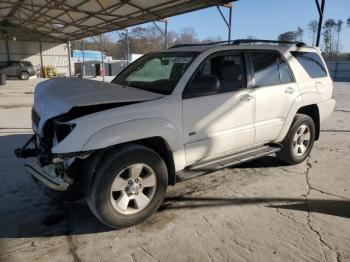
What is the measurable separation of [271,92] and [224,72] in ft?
2.79

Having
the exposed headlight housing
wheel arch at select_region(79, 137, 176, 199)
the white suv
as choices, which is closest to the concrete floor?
the white suv

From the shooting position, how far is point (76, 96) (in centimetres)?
363

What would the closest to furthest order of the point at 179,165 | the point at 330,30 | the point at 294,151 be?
the point at 179,165 < the point at 294,151 < the point at 330,30

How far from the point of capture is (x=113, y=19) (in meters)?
18.2

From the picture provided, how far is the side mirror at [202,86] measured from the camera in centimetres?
391

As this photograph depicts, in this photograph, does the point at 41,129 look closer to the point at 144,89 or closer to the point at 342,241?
the point at 144,89

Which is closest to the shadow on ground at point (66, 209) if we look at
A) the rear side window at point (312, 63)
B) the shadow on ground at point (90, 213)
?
the shadow on ground at point (90, 213)

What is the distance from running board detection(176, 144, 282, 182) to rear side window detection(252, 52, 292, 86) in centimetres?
96

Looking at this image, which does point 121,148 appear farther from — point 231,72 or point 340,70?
point 340,70

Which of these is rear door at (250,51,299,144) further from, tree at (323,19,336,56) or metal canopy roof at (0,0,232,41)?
tree at (323,19,336,56)

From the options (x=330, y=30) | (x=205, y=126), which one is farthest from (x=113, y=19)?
(x=330, y=30)

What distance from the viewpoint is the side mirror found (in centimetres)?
391

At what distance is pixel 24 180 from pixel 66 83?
61.4 inches

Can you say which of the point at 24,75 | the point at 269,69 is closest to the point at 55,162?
the point at 269,69
